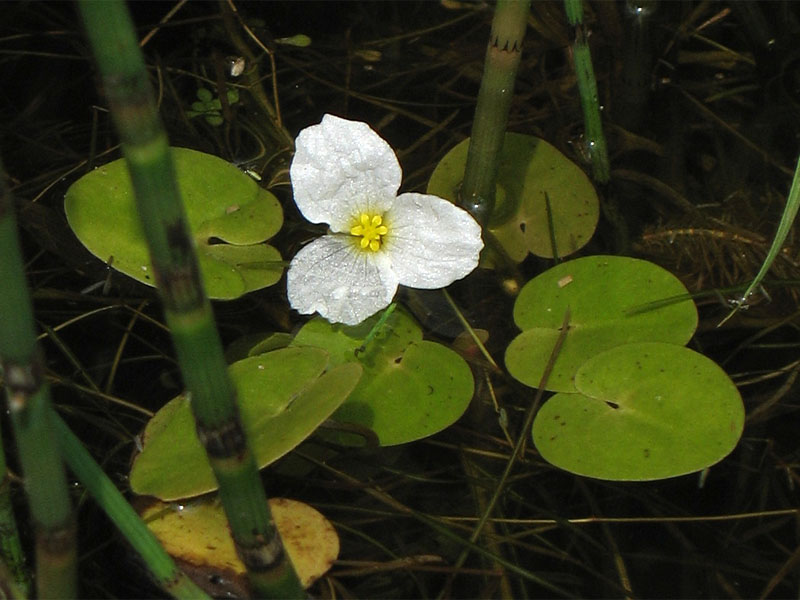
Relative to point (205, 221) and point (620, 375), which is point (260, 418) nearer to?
point (205, 221)

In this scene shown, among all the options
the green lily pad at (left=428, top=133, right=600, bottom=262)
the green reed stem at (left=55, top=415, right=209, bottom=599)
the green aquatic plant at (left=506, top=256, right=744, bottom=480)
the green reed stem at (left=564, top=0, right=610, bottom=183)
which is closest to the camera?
the green reed stem at (left=55, top=415, right=209, bottom=599)

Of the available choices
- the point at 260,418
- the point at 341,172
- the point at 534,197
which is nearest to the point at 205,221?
the point at 341,172

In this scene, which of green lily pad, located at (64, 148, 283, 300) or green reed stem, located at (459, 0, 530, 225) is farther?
green lily pad, located at (64, 148, 283, 300)

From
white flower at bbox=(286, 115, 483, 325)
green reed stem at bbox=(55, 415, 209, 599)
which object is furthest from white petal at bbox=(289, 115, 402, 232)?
green reed stem at bbox=(55, 415, 209, 599)

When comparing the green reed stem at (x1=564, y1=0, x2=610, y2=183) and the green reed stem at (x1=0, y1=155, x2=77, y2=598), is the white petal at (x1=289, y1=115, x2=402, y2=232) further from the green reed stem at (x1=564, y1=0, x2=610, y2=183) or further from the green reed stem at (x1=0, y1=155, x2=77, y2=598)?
the green reed stem at (x1=0, y1=155, x2=77, y2=598)

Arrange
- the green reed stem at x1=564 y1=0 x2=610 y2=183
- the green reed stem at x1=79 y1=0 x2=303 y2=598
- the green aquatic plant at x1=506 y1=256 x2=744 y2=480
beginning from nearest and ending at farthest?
the green reed stem at x1=79 y1=0 x2=303 y2=598 → the green aquatic plant at x1=506 y1=256 x2=744 y2=480 → the green reed stem at x1=564 y1=0 x2=610 y2=183

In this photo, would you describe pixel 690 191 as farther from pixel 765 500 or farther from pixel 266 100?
pixel 266 100

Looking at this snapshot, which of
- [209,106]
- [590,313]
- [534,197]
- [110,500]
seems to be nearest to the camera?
[110,500]
